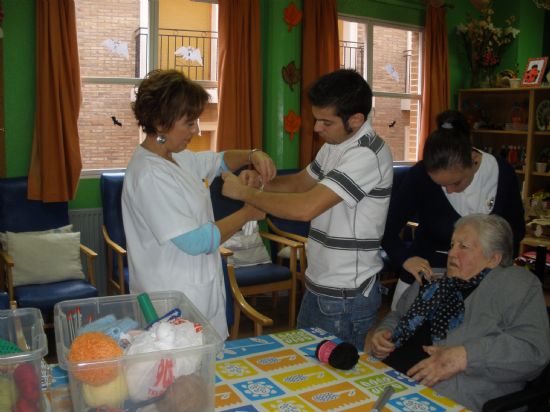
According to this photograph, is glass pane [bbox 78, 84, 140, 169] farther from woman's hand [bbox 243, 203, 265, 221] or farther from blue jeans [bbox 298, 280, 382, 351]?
blue jeans [bbox 298, 280, 382, 351]

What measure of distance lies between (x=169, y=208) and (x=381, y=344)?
2.73 feet

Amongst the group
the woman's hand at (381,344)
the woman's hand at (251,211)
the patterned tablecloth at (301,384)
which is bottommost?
the woman's hand at (381,344)

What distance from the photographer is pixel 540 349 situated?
1762 mm

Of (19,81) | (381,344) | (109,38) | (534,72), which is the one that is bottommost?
(381,344)

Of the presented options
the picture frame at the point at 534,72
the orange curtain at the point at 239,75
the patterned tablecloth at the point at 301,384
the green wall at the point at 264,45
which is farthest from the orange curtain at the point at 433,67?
the patterned tablecloth at the point at 301,384

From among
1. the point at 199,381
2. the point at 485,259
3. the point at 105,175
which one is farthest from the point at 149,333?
the point at 105,175

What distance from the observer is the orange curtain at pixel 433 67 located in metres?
5.91

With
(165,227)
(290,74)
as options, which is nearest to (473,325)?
(165,227)

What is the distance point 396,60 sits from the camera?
620cm

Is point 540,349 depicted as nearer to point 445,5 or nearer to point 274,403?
point 274,403

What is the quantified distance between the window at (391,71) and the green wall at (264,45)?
212 millimetres

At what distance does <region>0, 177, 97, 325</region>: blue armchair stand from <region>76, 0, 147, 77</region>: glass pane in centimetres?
107

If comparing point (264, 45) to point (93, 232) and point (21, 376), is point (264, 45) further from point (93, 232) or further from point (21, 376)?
point (21, 376)

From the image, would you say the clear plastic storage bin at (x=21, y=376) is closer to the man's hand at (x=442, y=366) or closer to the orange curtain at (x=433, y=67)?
the man's hand at (x=442, y=366)
